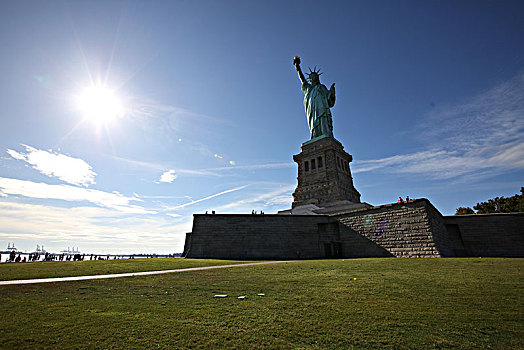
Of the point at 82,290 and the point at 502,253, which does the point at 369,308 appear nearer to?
the point at 82,290

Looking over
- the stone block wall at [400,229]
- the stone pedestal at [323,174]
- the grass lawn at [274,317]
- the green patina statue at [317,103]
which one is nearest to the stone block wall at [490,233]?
the stone block wall at [400,229]

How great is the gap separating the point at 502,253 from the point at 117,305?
30872 mm

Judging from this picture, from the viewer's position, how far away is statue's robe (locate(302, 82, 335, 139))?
5028 centimetres

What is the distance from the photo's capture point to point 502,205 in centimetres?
3897

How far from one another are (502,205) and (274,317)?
50573 millimetres

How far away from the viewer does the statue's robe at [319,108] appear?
50281 millimetres

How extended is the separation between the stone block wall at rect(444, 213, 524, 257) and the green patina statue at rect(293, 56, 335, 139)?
28267 millimetres

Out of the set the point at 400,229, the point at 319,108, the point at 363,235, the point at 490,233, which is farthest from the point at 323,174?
the point at 490,233

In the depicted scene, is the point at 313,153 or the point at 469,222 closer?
the point at 469,222

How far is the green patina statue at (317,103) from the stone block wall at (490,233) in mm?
28267

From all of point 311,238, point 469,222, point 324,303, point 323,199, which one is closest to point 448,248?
point 469,222

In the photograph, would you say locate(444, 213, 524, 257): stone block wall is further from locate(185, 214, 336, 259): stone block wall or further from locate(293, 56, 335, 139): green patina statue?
locate(293, 56, 335, 139): green patina statue

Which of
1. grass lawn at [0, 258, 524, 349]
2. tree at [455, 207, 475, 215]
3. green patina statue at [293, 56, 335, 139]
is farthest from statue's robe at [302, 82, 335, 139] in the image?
grass lawn at [0, 258, 524, 349]

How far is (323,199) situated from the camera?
1671 inches
